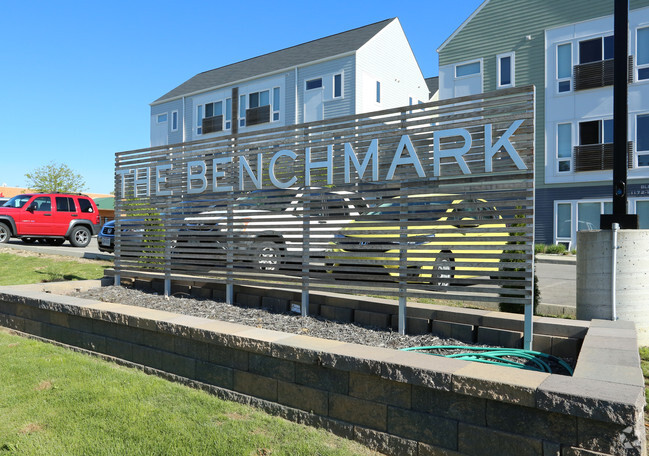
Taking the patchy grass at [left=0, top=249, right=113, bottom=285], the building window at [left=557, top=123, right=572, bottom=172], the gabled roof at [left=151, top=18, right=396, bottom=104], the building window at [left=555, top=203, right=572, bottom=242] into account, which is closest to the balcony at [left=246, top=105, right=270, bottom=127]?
the gabled roof at [left=151, top=18, right=396, bottom=104]

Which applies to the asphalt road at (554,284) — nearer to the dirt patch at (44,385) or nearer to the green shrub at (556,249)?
the green shrub at (556,249)

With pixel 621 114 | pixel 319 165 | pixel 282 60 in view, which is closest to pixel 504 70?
pixel 282 60

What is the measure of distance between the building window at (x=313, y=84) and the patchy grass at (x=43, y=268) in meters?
17.1

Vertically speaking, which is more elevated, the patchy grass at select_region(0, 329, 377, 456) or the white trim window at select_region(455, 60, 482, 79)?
the white trim window at select_region(455, 60, 482, 79)

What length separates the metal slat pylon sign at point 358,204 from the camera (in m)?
4.90

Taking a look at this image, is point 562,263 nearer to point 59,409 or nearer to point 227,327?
point 227,327

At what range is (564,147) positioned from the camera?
21.6 m

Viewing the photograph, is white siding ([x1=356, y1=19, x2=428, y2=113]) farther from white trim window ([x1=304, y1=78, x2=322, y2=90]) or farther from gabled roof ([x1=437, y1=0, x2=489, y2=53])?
gabled roof ([x1=437, y1=0, x2=489, y2=53])

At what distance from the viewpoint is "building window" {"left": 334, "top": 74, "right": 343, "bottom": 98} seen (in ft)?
88.3

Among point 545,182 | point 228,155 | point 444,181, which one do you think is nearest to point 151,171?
point 228,155

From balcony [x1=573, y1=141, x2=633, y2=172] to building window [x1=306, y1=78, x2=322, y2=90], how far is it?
13185 mm

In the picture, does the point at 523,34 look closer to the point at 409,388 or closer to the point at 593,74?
the point at 593,74

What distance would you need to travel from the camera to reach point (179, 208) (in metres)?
7.82

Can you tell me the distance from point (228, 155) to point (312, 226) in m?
1.87
